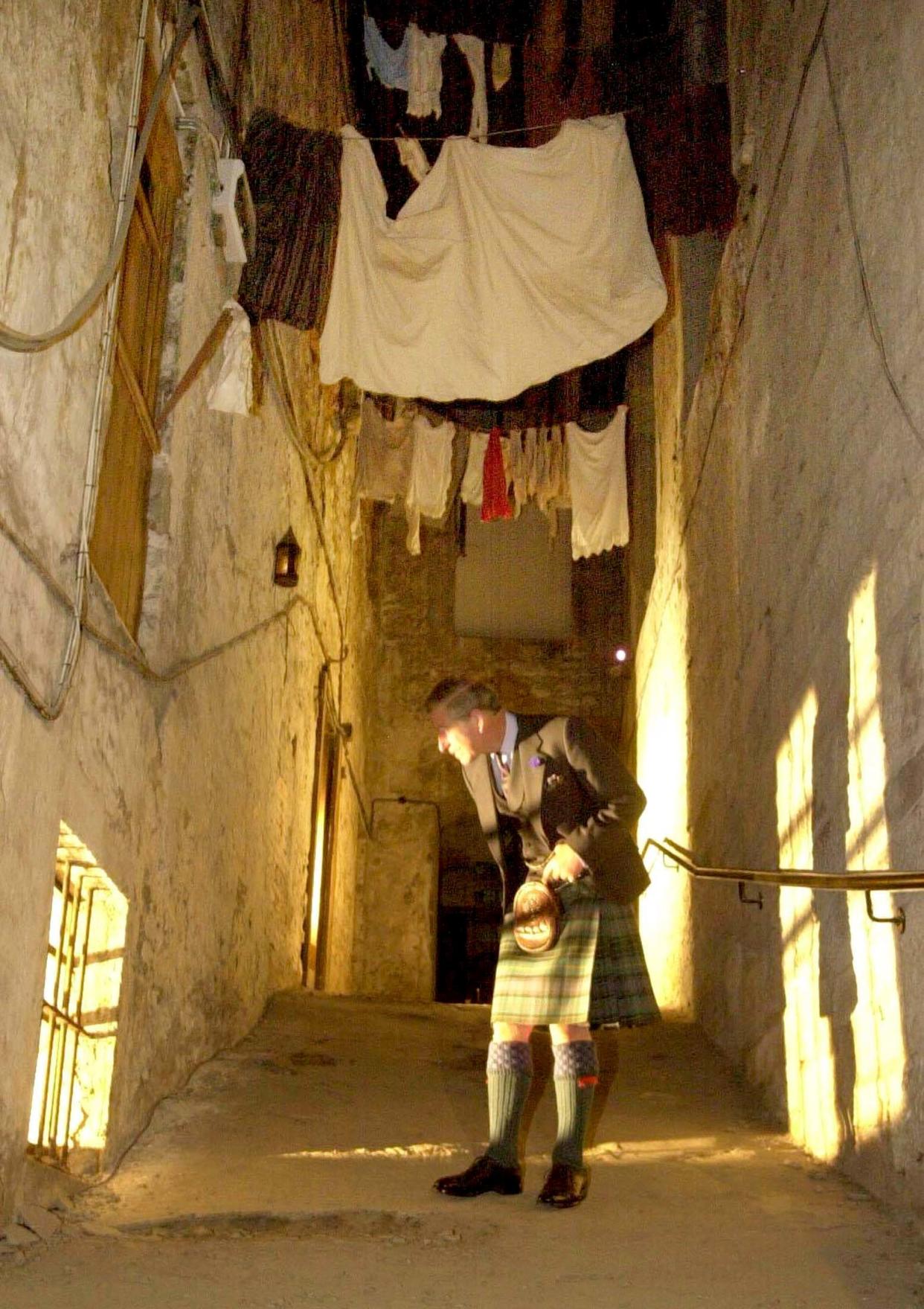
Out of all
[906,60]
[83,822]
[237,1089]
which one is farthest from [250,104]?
[237,1089]

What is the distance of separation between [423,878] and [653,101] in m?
9.64

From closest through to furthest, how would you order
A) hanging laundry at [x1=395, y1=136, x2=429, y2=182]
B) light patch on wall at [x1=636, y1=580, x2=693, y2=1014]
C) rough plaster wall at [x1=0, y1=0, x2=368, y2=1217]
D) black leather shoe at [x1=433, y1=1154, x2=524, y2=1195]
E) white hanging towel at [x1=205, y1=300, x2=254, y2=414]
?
rough plaster wall at [x1=0, y1=0, x2=368, y2=1217], black leather shoe at [x1=433, y1=1154, x2=524, y2=1195], white hanging towel at [x1=205, y1=300, x2=254, y2=414], hanging laundry at [x1=395, y1=136, x2=429, y2=182], light patch on wall at [x1=636, y1=580, x2=693, y2=1014]

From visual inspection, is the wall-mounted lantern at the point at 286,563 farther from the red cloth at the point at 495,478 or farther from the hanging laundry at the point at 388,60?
the hanging laundry at the point at 388,60

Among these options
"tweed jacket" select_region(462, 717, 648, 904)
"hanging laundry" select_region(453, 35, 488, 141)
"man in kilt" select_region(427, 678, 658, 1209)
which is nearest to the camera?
"man in kilt" select_region(427, 678, 658, 1209)

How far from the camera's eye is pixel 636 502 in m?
11.9

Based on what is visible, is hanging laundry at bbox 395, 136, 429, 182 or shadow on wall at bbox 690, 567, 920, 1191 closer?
shadow on wall at bbox 690, 567, 920, 1191

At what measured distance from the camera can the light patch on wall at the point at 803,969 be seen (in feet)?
12.8

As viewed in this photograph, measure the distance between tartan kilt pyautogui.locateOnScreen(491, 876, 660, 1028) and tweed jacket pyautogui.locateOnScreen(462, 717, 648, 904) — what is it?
0.10 m

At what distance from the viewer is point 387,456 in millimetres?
10234

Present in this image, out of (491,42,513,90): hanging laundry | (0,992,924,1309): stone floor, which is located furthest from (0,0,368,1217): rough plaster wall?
(491,42,513,90): hanging laundry

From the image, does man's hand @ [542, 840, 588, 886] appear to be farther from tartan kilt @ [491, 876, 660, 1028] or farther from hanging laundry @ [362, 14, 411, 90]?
hanging laundry @ [362, 14, 411, 90]

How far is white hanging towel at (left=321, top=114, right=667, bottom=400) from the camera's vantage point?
251 inches

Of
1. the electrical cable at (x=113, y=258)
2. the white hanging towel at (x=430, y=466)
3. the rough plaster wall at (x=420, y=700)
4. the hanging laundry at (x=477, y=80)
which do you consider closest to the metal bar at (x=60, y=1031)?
the electrical cable at (x=113, y=258)

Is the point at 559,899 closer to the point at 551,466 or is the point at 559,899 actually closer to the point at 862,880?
the point at 862,880
